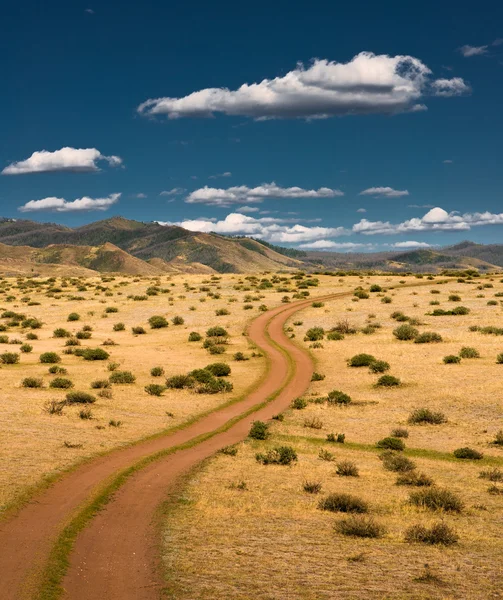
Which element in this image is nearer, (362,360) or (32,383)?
(32,383)

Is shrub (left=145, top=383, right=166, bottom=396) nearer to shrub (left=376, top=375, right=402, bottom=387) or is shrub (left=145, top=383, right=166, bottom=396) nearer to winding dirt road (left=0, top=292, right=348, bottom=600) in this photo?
winding dirt road (left=0, top=292, right=348, bottom=600)

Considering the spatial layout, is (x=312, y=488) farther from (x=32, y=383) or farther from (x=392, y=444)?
(x=32, y=383)

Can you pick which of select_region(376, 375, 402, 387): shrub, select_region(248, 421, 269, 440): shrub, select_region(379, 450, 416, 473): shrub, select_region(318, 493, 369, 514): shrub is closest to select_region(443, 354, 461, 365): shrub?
select_region(376, 375, 402, 387): shrub

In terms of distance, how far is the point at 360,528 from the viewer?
48.9ft

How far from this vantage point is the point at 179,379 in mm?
37250

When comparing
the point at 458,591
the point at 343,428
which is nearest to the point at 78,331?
the point at 343,428

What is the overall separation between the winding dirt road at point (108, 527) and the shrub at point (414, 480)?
786cm

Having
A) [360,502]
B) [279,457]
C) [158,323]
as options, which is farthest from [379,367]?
[158,323]

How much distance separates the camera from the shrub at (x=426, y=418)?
1144 inches

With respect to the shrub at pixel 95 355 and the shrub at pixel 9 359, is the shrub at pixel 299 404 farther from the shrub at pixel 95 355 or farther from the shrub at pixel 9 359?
the shrub at pixel 9 359

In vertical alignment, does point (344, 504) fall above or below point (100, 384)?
below

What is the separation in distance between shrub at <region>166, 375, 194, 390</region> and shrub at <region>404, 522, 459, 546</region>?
24089 millimetres

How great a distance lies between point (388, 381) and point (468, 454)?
44.0 feet

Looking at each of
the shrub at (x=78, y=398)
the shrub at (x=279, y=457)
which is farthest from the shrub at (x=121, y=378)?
the shrub at (x=279, y=457)
